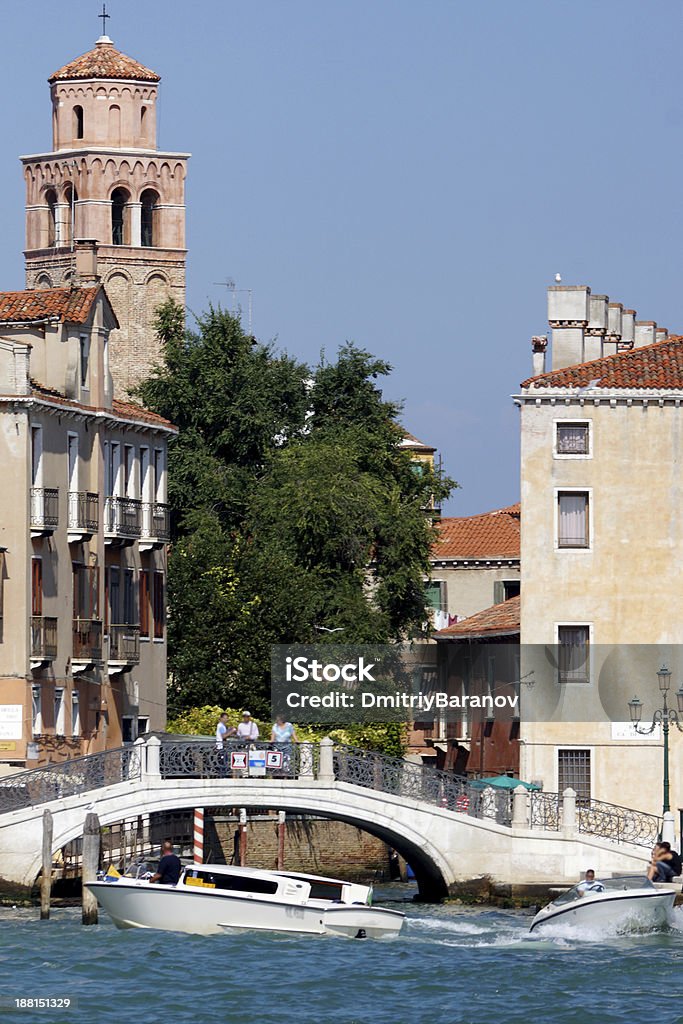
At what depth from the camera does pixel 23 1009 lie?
42.2 meters

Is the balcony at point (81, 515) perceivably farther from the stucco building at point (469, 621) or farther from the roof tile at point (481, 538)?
the roof tile at point (481, 538)

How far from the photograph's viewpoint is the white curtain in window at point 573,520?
60938mm

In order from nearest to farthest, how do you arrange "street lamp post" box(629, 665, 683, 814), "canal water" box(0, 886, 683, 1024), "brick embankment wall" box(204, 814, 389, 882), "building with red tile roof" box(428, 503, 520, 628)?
"canal water" box(0, 886, 683, 1024) < "street lamp post" box(629, 665, 683, 814) < "brick embankment wall" box(204, 814, 389, 882) < "building with red tile roof" box(428, 503, 520, 628)

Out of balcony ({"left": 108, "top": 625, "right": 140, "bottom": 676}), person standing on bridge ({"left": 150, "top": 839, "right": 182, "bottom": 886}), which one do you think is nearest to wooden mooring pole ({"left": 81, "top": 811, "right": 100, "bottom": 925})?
person standing on bridge ({"left": 150, "top": 839, "right": 182, "bottom": 886})

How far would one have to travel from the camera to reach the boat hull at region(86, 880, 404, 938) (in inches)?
1962

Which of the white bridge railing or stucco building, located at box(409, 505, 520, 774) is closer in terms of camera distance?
the white bridge railing

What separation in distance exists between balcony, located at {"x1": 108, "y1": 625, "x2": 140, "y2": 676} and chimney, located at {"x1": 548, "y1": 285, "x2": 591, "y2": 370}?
10531 millimetres

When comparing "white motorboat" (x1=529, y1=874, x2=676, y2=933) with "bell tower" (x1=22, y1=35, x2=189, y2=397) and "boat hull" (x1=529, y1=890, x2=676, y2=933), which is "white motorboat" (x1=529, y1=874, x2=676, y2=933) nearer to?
"boat hull" (x1=529, y1=890, x2=676, y2=933)

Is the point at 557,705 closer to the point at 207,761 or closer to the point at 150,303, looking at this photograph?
the point at 207,761

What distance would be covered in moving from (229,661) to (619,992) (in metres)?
28.4

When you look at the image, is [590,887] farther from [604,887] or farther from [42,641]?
[42,641]

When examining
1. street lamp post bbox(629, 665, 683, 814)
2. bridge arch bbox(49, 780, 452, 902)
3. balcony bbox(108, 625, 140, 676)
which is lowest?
bridge arch bbox(49, 780, 452, 902)

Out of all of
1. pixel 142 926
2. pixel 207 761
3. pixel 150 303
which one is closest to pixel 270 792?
pixel 207 761

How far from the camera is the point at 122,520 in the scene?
213 feet
